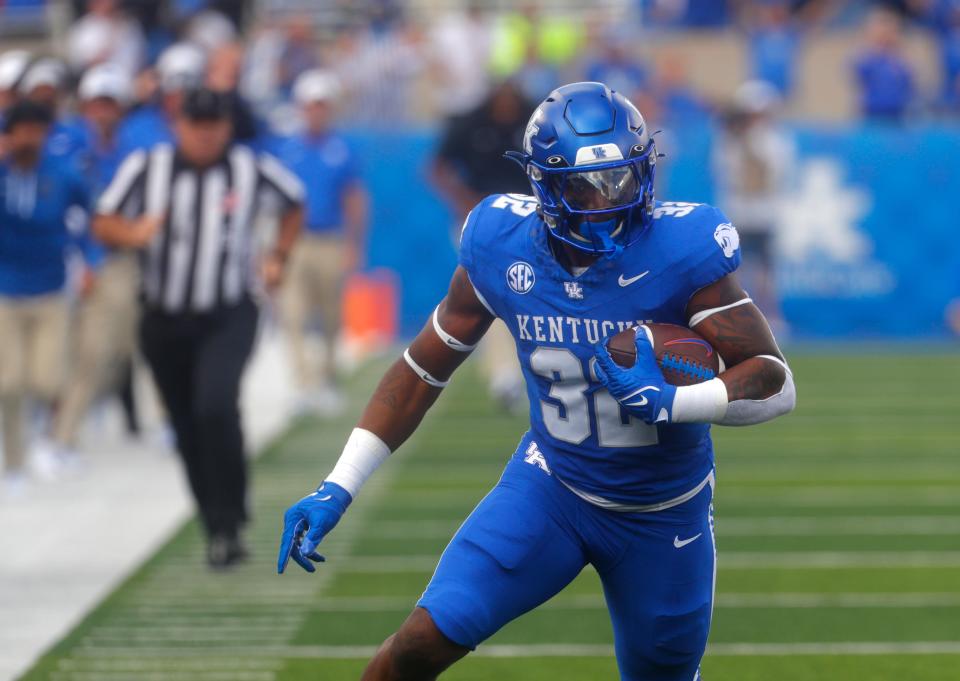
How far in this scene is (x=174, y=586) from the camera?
6133 mm

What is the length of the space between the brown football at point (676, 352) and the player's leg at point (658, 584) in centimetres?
35

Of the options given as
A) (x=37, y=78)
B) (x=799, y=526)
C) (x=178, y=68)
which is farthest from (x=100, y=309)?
(x=799, y=526)

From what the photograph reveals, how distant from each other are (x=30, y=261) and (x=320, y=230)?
2.86 m

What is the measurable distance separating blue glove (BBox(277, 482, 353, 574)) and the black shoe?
2895 millimetres

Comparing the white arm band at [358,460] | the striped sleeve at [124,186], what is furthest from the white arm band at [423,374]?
the striped sleeve at [124,186]

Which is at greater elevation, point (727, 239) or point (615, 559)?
point (727, 239)

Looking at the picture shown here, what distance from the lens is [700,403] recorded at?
10.9 ft

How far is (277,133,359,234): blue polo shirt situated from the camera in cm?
1041

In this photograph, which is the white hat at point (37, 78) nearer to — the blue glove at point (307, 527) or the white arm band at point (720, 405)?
the blue glove at point (307, 527)

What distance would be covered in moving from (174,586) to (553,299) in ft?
9.90

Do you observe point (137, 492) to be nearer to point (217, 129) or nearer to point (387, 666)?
point (217, 129)

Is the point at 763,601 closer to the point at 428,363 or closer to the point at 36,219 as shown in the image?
the point at 428,363

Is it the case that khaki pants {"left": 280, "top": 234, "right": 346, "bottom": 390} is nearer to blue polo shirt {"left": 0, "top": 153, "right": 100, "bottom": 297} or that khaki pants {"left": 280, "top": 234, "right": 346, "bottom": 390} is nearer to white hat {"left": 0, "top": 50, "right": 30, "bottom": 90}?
white hat {"left": 0, "top": 50, "right": 30, "bottom": 90}

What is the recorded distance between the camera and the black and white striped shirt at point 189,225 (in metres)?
6.45
